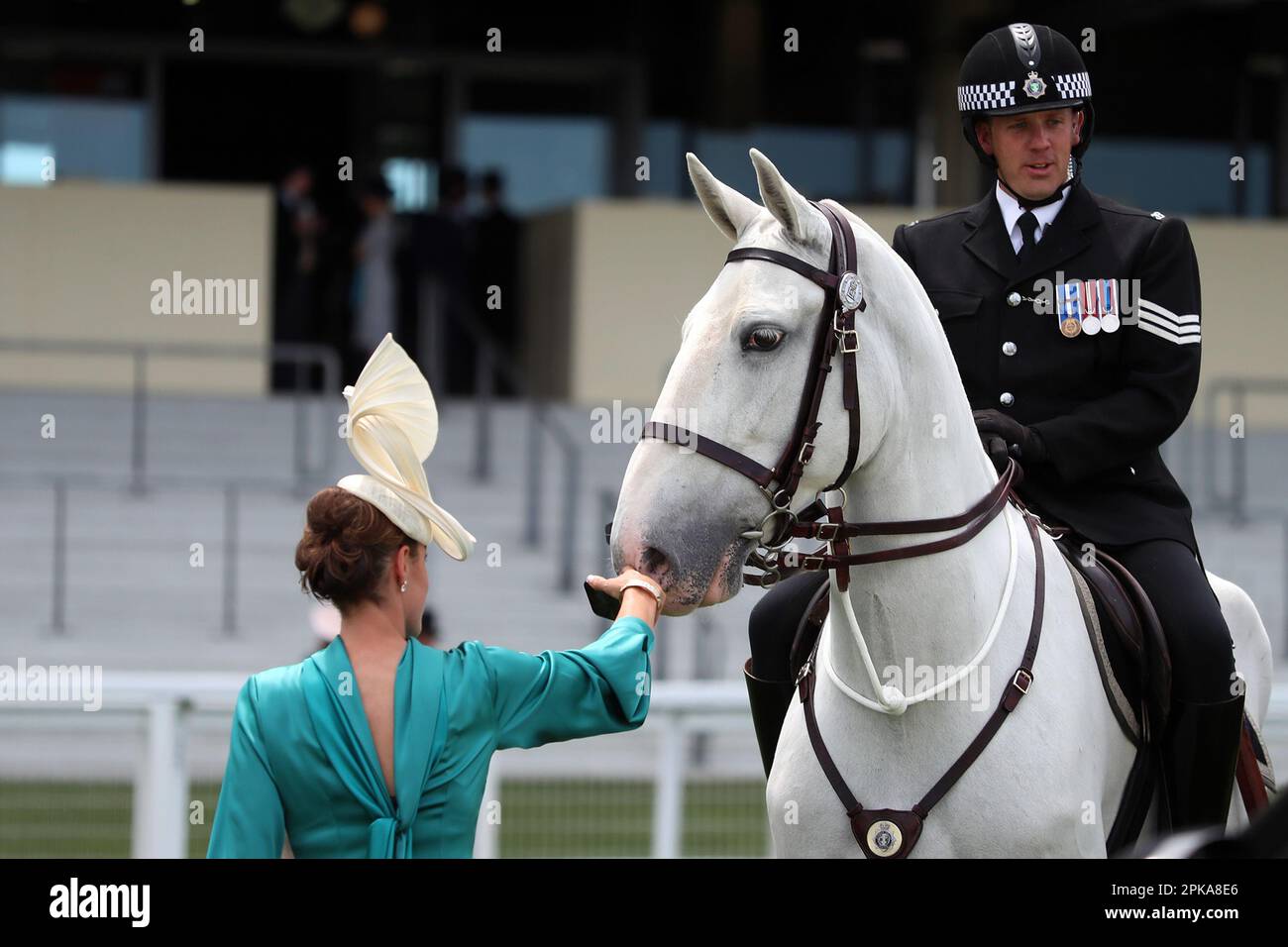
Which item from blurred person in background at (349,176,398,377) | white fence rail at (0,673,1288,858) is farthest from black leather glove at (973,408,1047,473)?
blurred person in background at (349,176,398,377)

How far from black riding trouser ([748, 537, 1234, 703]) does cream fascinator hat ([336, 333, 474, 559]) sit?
861 mm

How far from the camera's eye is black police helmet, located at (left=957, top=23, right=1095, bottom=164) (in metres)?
4.10

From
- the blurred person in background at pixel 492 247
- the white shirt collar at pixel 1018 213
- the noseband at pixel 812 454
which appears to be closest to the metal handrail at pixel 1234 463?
the blurred person in background at pixel 492 247

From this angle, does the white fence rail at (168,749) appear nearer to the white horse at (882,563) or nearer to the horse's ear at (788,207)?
the white horse at (882,563)

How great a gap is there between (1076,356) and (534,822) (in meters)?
3.72

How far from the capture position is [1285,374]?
16.7m

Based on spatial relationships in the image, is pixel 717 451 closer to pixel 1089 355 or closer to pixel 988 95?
pixel 1089 355

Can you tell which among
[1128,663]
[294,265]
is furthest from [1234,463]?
[1128,663]

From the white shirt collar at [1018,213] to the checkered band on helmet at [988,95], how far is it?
0.62 ft

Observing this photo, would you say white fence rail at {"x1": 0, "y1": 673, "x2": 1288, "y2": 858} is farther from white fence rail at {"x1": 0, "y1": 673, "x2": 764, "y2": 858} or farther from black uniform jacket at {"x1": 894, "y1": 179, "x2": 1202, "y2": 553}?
black uniform jacket at {"x1": 894, "y1": 179, "x2": 1202, "y2": 553}
